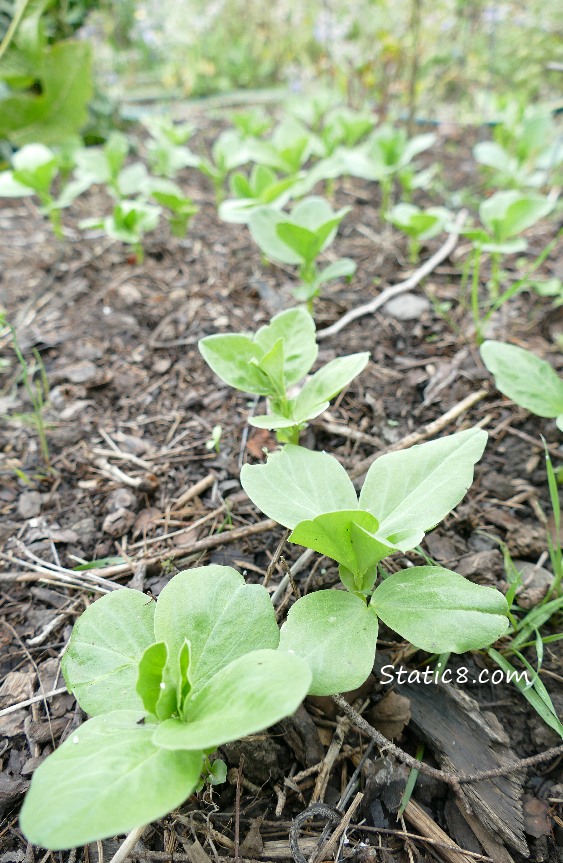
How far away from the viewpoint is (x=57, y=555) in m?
1.28

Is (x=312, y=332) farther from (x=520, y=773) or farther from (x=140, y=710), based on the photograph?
(x=520, y=773)

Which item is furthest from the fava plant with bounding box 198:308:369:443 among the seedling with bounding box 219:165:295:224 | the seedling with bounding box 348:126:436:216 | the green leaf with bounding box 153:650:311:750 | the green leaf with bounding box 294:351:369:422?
the seedling with bounding box 348:126:436:216

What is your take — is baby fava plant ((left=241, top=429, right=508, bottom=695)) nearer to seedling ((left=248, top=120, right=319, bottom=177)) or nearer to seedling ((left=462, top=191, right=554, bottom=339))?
seedling ((left=462, top=191, right=554, bottom=339))

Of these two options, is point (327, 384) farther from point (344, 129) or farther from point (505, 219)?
point (344, 129)

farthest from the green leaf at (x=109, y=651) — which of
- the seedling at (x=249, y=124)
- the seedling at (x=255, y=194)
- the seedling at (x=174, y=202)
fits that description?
the seedling at (x=249, y=124)

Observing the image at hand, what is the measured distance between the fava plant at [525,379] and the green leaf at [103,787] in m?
1.00

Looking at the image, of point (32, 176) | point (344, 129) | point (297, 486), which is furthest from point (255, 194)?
point (297, 486)

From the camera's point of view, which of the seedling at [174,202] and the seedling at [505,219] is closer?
the seedling at [505,219]

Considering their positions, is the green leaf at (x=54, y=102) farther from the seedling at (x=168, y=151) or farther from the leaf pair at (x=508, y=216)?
the leaf pair at (x=508, y=216)

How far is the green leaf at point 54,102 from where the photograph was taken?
2.70m

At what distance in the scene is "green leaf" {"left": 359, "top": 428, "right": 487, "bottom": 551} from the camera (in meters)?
0.96

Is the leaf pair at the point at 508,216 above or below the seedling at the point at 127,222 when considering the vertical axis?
above

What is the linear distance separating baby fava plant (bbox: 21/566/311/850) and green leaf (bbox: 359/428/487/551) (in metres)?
0.27

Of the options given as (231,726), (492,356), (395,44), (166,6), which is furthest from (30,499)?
(166,6)
